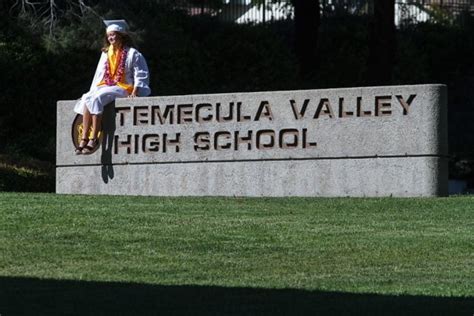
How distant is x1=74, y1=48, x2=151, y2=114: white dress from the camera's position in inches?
704

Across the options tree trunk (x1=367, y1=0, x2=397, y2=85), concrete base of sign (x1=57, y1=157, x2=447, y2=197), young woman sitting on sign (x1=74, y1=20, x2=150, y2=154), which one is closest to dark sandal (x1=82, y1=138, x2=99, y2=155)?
young woman sitting on sign (x1=74, y1=20, x2=150, y2=154)

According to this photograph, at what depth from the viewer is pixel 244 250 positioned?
1240 centimetres

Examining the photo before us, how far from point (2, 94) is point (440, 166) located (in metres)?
12.2

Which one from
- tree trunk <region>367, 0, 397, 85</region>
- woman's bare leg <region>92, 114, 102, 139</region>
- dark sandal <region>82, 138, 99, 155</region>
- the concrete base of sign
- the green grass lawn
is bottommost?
the green grass lawn

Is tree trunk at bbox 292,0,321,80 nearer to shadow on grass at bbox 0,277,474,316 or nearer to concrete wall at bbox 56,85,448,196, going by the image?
concrete wall at bbox 56,85,448,196

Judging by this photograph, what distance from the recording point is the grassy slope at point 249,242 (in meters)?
10.9

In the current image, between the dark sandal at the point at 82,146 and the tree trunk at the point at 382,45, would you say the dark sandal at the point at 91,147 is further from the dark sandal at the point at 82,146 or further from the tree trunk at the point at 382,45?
the tree trunk at the point at 382,45

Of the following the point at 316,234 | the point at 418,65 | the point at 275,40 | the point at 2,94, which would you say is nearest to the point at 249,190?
the point at 316,234

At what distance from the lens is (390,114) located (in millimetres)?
16672

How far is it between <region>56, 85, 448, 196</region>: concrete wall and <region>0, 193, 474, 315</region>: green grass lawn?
30.6 inches

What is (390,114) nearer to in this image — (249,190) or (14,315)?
(249,190)

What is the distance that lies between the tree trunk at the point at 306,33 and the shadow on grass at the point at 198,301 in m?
22.3

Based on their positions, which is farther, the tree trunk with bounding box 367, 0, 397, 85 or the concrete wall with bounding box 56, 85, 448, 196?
the tree trunk with bounding box 367, 0, 397, 85

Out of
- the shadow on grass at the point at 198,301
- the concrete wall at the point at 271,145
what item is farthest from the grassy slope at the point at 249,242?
the concrete wall at the point at 271,145
